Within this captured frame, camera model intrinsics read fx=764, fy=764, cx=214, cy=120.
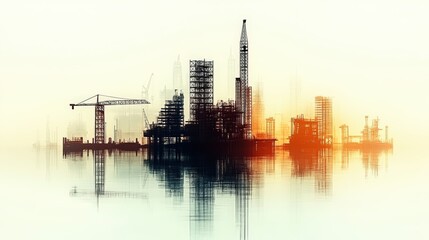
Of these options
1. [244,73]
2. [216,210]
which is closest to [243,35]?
[244,73]

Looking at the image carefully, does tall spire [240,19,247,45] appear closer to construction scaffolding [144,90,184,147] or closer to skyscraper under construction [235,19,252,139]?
skyscraper under construction [235,19,252,139]

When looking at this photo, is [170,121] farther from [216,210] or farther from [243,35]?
[216,210]

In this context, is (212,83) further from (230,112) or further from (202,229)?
(202,229)

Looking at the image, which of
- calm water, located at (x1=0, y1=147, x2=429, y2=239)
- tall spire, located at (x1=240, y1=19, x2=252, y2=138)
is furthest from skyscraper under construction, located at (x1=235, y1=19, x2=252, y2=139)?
calm water, located at (x1=0, y1=147, x2=429, y2=239)

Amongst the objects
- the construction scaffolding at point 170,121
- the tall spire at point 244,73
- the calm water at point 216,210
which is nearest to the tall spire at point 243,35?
the tall spire at point 244,73

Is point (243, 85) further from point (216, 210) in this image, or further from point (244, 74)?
point (216, 210)

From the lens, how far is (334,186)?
54.8 m

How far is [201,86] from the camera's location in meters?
158

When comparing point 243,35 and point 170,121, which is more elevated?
point 243,35

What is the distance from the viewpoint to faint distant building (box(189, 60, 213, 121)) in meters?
154

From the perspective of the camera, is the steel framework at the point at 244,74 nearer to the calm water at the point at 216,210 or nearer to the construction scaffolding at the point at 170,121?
the construction scaffolding at the point at 170,121

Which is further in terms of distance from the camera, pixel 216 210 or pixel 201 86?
pixel 201 86

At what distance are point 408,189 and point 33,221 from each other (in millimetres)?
29273

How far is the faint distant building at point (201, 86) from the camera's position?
154125 mm
